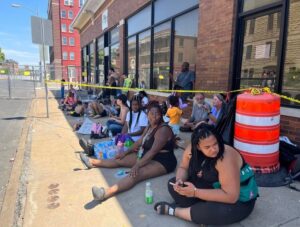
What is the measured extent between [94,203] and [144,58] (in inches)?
320

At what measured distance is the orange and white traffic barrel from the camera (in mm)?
3551

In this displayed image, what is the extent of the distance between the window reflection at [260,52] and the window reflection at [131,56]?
269 inches

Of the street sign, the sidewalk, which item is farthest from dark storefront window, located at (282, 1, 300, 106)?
the street sign

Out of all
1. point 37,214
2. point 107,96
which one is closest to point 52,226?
point 37,214

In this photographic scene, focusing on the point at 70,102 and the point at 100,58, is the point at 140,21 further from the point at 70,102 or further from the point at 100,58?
the point at 100,58

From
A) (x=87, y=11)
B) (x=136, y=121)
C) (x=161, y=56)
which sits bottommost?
(x=136, y=121)

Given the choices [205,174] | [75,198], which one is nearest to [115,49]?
[75,198]

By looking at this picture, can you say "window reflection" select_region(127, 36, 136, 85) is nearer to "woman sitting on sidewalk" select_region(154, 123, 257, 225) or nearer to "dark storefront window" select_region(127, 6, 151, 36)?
"dark storefront window" select_region(127, 6, 151, 36)

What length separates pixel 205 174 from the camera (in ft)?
8.31

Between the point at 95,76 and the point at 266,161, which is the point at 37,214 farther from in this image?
the point at 95,76

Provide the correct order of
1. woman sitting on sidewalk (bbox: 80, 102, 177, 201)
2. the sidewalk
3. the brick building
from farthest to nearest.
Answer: the brick building → woman sitting on sidewalk (bbox: 80, 102, 177, 201) → the sidewalk

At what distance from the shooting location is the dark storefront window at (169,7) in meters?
7.32

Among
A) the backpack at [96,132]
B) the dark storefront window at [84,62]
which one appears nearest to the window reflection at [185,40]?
the backpack at [96,132]

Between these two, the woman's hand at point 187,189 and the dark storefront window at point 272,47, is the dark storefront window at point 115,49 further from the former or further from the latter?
the woman's hand at point 187,189
